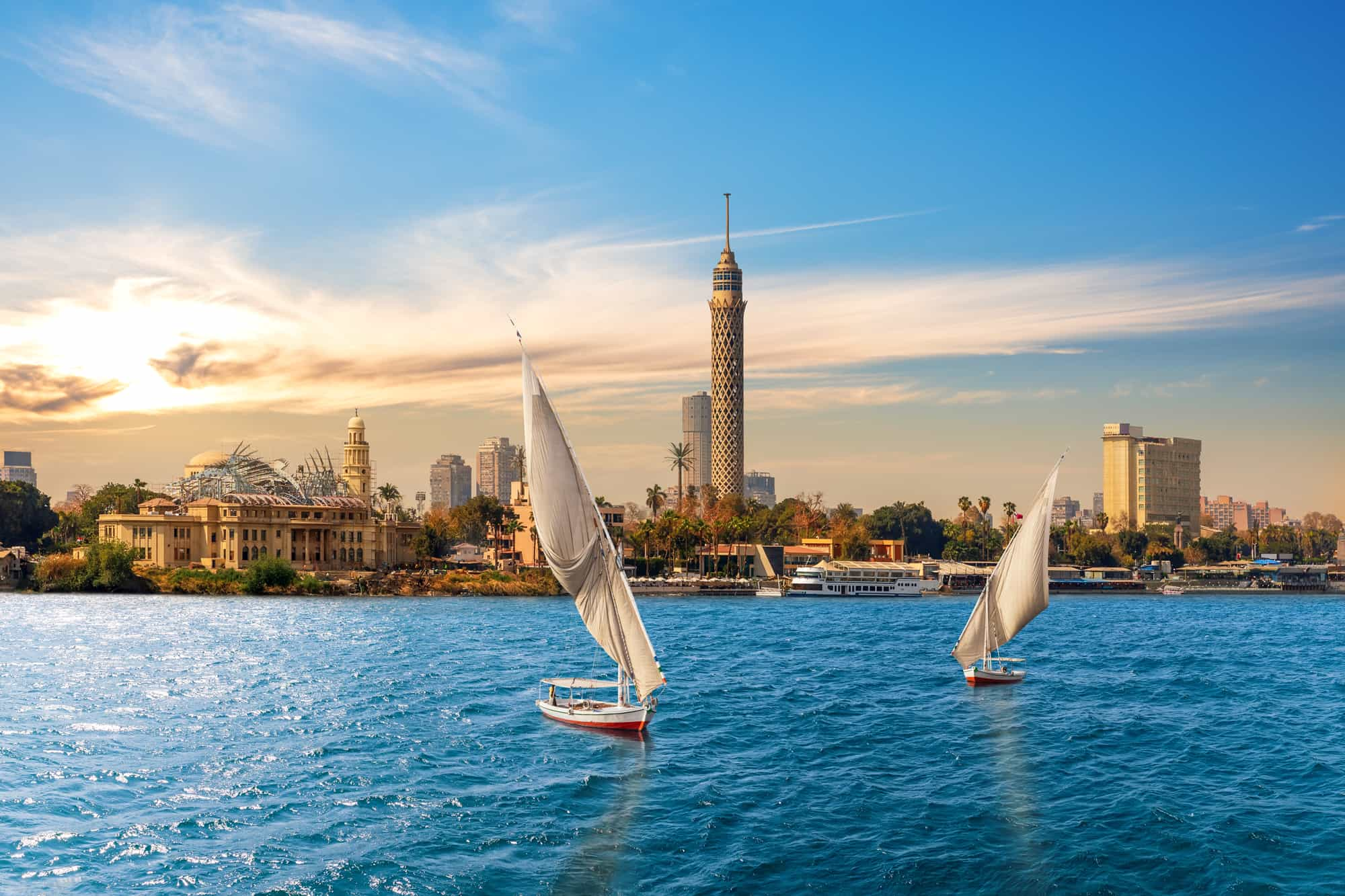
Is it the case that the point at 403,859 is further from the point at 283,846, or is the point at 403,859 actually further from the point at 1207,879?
the point at 1207,879

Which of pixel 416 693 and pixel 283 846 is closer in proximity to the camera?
pixel 283 846

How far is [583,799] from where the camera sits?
36.0 m

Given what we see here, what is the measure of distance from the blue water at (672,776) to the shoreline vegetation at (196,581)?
7683cm

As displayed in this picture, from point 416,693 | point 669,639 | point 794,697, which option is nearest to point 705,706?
point 794,697

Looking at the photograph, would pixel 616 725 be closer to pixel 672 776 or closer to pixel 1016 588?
pixel 672 776

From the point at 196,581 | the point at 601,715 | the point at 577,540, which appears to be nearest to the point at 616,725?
the point at 601,715

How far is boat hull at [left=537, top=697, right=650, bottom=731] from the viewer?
1786 inches

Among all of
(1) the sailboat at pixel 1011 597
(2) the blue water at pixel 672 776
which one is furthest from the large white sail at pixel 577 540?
(1) the sailboat at pixel 1011 597

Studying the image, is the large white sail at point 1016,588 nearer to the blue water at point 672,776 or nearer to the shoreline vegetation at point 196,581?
the blue water at point 672,776

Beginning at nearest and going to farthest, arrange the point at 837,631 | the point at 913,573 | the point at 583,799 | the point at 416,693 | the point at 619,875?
1. the point at 619,875
2. the point at 583,799
3. the point at 416,693
4. the point at 837,631
5. the point at 913,573

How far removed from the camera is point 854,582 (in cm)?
18012

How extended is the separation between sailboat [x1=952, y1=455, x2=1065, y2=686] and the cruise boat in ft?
367

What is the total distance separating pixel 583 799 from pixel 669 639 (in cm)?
5674

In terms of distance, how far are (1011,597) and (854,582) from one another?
383 ft
